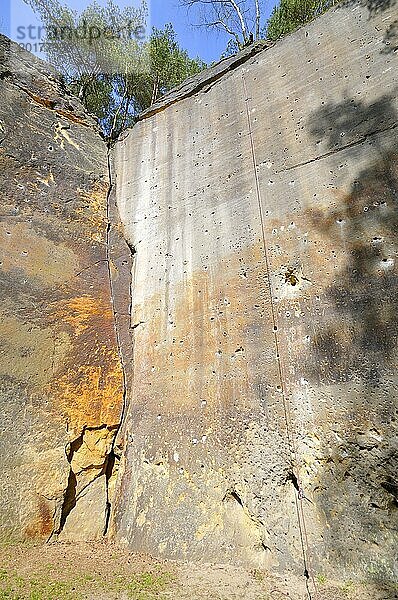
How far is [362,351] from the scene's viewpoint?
12.2ft

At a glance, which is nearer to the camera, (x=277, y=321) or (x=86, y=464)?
(x=277, y=321)

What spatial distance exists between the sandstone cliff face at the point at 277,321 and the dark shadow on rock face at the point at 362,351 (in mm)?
Answer: 12

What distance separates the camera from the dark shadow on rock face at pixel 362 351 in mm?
3309

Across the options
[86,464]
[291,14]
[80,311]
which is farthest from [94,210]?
[291,14]

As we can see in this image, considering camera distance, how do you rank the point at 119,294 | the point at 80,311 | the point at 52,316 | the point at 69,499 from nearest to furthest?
the point at 69,499 → the point at 52,316 → the point at 80,311 → the point at 119,294

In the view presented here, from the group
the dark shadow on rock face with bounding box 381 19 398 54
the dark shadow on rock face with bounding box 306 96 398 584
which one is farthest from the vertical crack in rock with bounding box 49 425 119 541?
the dark shadow on rock face with bounding box 381 19 398 54

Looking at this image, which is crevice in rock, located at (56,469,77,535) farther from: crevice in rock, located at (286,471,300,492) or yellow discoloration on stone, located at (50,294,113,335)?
crevice in rock, located at (286,471,300,492)

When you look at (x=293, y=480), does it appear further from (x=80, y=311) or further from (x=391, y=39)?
(x=391, y=39)

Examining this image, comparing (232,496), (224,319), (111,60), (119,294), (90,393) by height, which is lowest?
(232,496)

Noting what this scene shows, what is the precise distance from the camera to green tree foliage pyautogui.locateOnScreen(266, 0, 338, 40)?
1066 cm

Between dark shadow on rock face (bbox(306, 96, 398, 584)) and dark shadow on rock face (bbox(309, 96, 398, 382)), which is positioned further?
dark shadow on rock face (bbox(309, 96, 398, 382))

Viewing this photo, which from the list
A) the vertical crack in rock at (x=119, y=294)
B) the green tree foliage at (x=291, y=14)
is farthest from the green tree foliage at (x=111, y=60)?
the vertical crack in rock at (x=119, y=294)

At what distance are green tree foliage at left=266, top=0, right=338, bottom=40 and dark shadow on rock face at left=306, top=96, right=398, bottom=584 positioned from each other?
25.9 ft

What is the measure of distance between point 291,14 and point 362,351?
1054 centimetres
